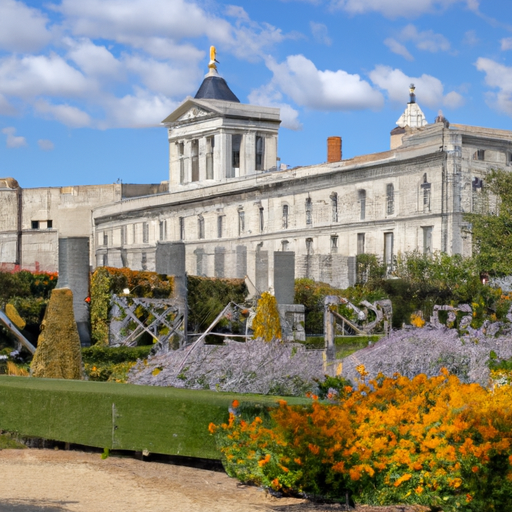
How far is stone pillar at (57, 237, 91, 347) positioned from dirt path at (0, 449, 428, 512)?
10287mm

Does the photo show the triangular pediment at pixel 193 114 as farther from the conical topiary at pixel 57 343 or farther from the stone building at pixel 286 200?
the conical topiary at pixel 57 343

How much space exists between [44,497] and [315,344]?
46.9 feet

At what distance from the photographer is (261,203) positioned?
52.0 metres

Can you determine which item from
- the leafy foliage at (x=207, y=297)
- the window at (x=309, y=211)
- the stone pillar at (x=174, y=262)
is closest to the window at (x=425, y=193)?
the window at (x=309, y=211)

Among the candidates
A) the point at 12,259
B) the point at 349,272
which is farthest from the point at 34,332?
the point at 12,259

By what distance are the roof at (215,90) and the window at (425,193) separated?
31.8m

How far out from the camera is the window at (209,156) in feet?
221

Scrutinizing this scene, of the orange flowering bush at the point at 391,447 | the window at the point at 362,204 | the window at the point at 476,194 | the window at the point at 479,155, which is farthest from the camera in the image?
the window at the point at 362,204

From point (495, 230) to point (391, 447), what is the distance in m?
28.0

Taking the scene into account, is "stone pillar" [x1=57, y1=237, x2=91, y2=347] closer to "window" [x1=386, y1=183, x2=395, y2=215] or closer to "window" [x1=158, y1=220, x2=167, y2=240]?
"window" [x1=386, y1=183, x2=395, y2=215]

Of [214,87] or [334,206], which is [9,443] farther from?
[214,87]

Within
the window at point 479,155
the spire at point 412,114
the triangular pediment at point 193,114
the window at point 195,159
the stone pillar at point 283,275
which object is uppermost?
the spire at point 412,114

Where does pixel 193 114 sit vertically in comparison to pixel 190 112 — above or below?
below


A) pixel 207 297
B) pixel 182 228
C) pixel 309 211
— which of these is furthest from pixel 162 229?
pixel 207 297
